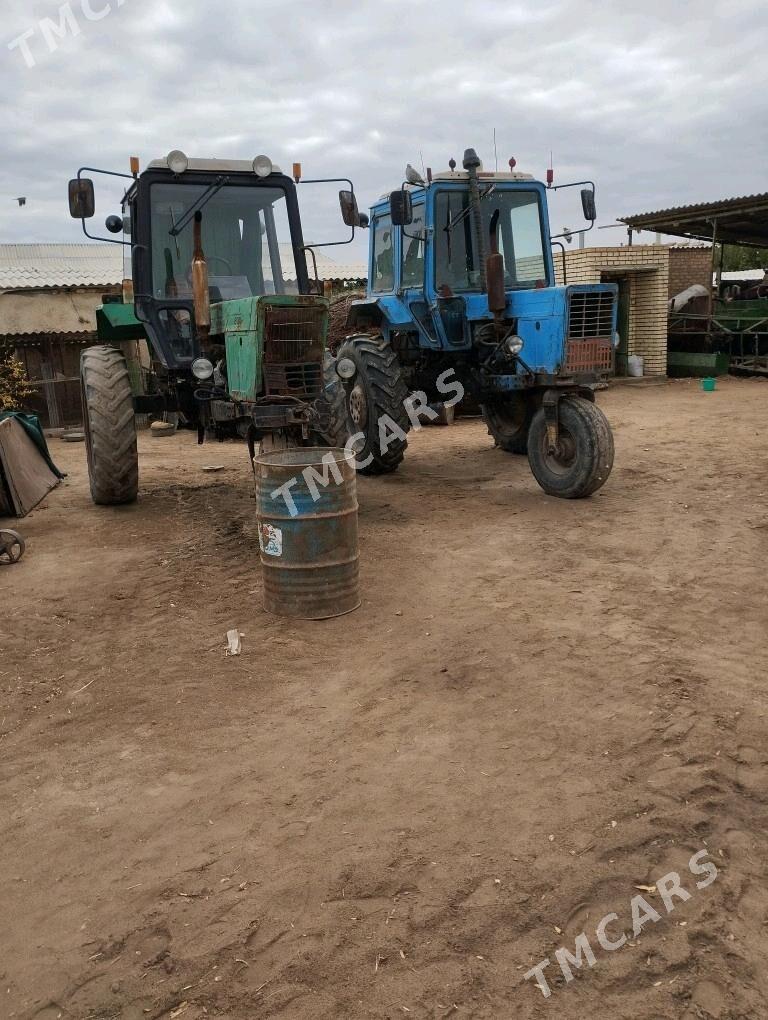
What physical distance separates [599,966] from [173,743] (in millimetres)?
1864

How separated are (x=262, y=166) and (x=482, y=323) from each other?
2427 millimetres

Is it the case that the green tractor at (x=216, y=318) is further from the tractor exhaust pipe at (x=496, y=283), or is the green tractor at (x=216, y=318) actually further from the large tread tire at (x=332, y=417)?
the tractor exhaust pipe at (x=496, y=283)

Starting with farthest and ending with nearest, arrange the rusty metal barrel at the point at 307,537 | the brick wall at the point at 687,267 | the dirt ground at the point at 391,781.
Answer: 1. the brick wall at the point at 687,267
2. the rusty metal barrel at the point at 307,537
3. the dirt ground at the point at 391,781

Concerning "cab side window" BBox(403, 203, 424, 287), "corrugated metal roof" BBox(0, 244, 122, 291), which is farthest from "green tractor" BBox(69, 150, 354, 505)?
"corrugated metal roof" BBox(0, 244, 122, 291)

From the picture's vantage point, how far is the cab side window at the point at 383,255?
28.4ft

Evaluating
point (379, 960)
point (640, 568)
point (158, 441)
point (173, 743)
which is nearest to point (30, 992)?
point (379, 960)

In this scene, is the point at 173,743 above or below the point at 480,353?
below

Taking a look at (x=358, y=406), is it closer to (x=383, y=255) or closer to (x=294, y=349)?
(x=383, y=255)

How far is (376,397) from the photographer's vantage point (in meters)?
7.84

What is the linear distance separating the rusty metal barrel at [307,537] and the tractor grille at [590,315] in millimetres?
3025

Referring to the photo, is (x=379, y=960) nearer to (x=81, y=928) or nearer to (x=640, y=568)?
(x=81, y=928)

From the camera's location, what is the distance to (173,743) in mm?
3385

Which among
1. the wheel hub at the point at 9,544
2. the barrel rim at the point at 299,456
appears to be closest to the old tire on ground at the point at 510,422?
the barrel rim at the point at 299,456

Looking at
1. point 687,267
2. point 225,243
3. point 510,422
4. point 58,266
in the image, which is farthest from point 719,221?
point 58,266
